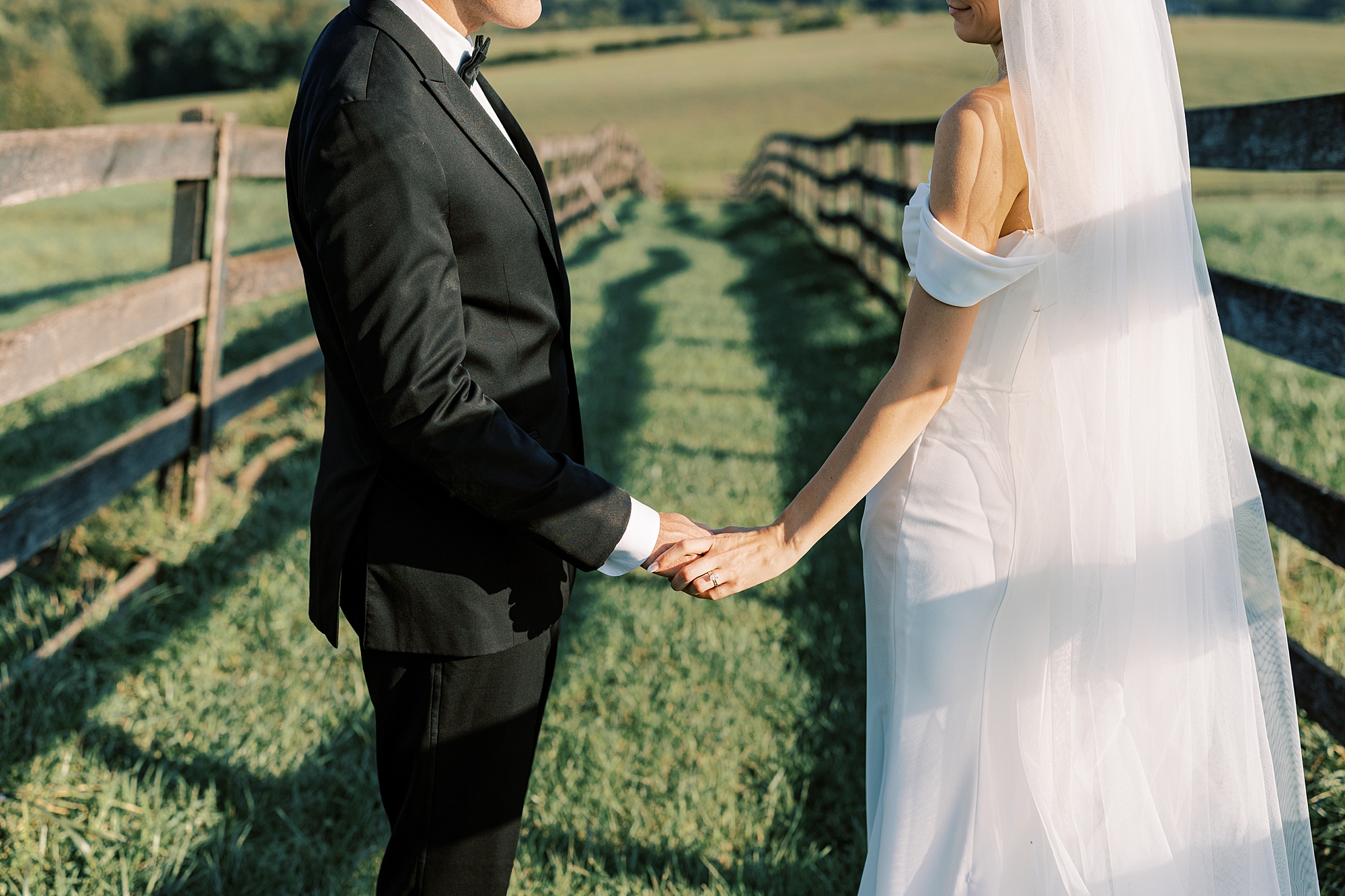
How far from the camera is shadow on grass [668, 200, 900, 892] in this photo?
276 cm

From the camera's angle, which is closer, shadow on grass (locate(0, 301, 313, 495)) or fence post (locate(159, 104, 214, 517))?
fence post (locate(159, 104, 214, 517))

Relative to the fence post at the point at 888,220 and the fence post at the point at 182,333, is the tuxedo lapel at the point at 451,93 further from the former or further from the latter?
the fence post at the point at 888,220

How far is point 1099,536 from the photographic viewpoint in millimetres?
1674

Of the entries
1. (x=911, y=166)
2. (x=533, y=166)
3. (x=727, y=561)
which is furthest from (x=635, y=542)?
(x=911, y=166)

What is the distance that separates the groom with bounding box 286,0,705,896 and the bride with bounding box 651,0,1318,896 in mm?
579

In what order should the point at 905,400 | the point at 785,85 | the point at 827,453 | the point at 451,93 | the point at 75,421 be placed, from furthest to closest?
the point at 785,85, the point at 75,421, the point at 827,453, the point at 905,400, the point at 451,93

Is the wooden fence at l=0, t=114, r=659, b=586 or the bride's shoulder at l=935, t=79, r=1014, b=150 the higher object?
the bride's shoulder at l=935, t=79, r=1014, b=150

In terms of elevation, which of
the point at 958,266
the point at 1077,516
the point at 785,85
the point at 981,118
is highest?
the point at 981,118

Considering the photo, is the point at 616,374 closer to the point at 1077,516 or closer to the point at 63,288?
the point at 1077,516

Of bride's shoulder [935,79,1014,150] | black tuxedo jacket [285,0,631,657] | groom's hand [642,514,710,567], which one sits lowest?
groom's hand [642,514,710,567]

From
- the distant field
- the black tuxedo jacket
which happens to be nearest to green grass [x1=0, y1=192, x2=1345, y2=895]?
the black tuxedo jacket

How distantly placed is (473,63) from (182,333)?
2.99 m

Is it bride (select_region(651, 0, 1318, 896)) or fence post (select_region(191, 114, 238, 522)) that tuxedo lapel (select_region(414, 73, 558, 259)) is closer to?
bride (select_region(651, 0, 1318, 896))

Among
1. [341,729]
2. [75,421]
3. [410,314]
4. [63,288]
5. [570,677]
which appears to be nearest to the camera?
[410,314]
